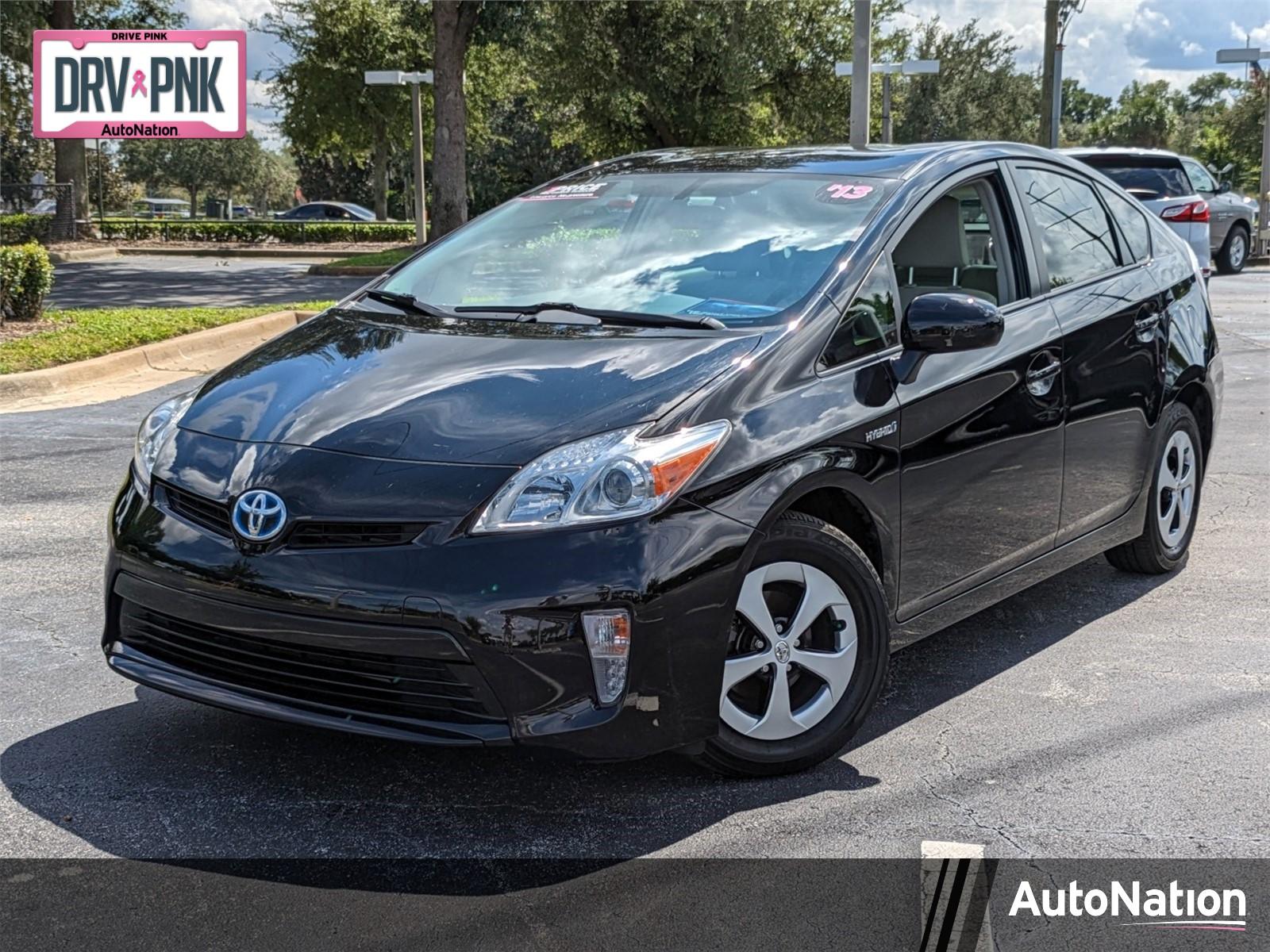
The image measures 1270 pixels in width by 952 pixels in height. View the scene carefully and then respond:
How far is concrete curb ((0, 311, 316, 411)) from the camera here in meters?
9.76

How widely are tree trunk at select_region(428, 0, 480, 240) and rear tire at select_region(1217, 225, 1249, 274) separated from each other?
11.9 m

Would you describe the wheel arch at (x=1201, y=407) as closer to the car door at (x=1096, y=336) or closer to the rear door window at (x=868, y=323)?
the car door at (x=1096, y=336)

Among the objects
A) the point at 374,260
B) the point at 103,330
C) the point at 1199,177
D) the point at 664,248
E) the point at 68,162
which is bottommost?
the point at 103,330

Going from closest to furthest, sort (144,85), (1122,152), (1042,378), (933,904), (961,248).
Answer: (933,904), (1042,378), (961,248), (1122,152), (144,85)

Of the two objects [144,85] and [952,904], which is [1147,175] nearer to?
[144,85]

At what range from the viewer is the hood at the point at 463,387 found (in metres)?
3.43

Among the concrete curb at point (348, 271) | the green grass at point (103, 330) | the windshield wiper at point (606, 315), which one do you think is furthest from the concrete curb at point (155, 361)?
the concrete curb at point (348, 271)

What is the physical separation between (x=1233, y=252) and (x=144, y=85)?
16.9 m

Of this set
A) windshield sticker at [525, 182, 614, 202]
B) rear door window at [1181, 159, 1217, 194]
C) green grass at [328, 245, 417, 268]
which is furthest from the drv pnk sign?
windshield sticker at [525, 182, 614, 202]

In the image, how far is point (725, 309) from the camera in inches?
158

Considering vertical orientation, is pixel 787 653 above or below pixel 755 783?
above

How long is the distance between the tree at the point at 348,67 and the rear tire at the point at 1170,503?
31.7 meters

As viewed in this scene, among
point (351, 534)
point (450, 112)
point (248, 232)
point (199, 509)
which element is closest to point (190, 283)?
point (450, 112)

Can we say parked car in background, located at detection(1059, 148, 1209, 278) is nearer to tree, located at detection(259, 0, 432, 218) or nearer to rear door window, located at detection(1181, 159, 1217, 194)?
rear door window, located at detection(1181, 159, 1217, 194)
